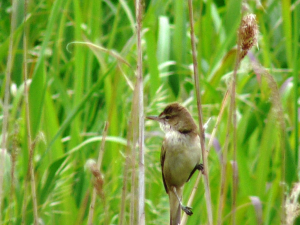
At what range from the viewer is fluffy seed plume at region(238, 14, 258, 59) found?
4.99 feet

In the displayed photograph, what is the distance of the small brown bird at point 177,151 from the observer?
99.9 inches

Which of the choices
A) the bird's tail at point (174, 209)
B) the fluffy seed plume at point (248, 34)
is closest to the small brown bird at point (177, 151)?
the bird's tail at point (174, 209)

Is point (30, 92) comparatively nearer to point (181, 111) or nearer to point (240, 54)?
point (181, 111)

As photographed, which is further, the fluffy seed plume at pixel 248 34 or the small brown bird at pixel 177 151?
the small brown bird at pixel 177 151

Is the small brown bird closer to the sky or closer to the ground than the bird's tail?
closer to the sky

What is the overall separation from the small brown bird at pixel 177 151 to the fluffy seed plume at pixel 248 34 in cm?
104

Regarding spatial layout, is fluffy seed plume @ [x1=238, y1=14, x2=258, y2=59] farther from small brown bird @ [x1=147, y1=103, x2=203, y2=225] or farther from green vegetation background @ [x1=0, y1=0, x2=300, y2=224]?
small brown bird @ [x1=147, y1=103, x2=203, y2=225]

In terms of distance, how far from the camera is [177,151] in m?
2.58

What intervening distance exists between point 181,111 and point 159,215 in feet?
1.81

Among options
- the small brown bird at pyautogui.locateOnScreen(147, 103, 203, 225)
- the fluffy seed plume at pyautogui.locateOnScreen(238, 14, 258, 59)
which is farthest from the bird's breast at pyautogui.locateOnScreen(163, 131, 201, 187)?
the fluffy seed plume at pyautogui.locateOnScreen(238, 14, 258, 59)

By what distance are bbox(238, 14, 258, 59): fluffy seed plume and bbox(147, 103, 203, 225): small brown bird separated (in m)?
1.04

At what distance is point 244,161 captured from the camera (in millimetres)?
2533

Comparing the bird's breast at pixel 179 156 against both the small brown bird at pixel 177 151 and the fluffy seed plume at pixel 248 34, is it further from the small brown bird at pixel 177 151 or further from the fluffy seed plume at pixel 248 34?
the fluffy seed plume at pixel 248 34

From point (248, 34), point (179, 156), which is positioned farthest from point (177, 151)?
point (248, 34)
